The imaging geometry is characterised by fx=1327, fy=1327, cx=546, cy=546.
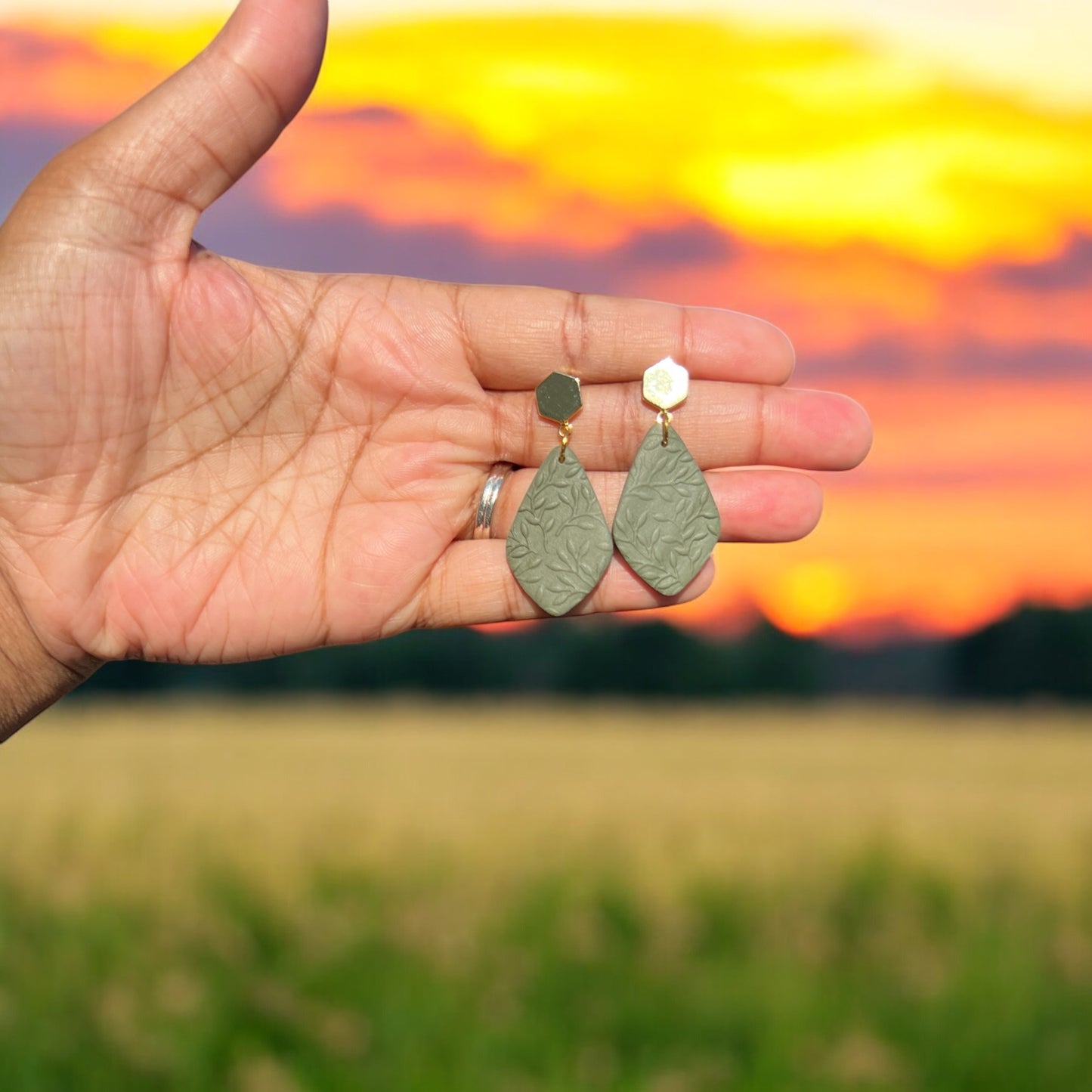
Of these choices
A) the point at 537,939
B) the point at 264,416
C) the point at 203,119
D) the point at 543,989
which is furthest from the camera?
the point at 537,939

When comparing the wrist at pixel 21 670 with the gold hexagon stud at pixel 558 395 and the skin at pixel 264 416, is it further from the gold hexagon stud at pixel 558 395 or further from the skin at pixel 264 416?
the gold hexagon stud at pixel 558 395

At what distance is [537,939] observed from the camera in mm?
9016

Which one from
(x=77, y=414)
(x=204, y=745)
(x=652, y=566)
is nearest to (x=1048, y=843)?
(x=652, y=566)

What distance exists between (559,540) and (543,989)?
4014mm

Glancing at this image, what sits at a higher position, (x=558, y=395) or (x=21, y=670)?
(x=558, y=395)

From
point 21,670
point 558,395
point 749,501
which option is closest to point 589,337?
point 558,395

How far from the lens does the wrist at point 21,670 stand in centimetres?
532

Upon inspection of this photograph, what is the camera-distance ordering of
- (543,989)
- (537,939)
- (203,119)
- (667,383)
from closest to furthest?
(203,119) < (667,383) < (543,989) < (537,939)

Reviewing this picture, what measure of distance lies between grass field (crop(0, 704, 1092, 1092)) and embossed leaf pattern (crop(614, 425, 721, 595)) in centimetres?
327

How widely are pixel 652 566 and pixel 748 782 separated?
43.1ft

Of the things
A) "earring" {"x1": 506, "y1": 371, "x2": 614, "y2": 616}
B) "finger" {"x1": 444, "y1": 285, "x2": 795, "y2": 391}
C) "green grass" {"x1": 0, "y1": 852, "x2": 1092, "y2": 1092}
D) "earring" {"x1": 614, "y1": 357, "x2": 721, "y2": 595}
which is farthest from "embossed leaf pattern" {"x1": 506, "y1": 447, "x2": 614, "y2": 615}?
"green grass" {"x1": 0, "y1": 852, "x2": 1092, "y2": 1092}

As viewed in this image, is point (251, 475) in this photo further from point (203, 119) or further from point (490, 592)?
point (203, 119)

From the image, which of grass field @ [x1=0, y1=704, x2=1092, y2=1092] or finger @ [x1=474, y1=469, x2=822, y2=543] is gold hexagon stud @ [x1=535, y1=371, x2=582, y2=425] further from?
grass field @ [x1=0, y1=704, x2=1092, y2=1092]

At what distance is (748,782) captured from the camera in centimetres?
1791
